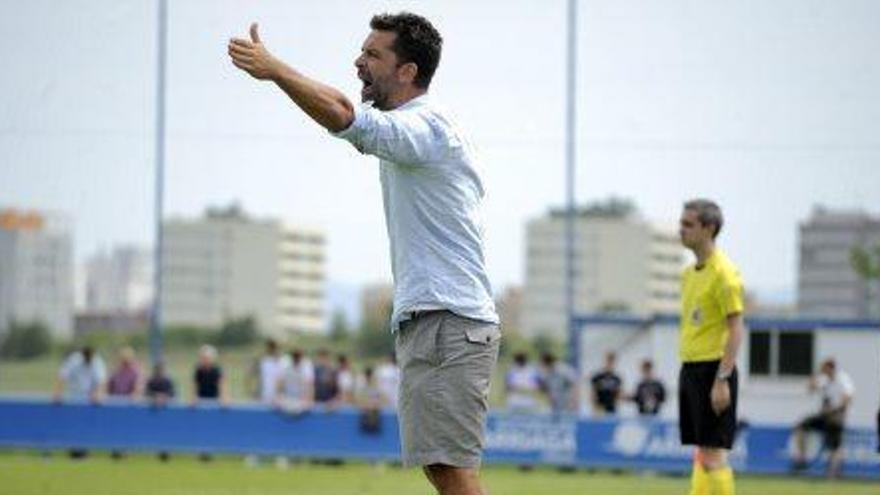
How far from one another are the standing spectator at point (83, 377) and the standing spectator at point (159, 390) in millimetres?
653

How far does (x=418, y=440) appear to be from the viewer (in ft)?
26.1

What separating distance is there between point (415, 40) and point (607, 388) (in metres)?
21.6

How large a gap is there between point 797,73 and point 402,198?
80.8 feet

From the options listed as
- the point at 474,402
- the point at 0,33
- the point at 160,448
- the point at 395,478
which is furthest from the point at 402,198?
Answer: the point at 0,33

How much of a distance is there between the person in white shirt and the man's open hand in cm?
63

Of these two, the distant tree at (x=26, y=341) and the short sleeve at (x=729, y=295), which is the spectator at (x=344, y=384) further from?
the short sleeve at (x=729, y=295)

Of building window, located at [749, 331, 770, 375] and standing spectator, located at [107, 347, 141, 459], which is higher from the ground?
building window, located at [749, 331, 770, 375]

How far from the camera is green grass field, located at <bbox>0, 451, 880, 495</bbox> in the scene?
64.2 ft

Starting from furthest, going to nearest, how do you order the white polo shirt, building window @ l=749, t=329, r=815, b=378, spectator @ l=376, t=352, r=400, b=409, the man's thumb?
building window @ l=749, t=329, r=815, b=378 < spectator @ l=376, t=352, r=400, b=409 < the white polo shirt < the man's thumb

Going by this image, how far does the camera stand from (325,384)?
29781mm

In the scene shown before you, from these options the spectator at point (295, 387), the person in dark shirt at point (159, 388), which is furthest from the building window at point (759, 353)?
the person in dark shirt at point (159, 388)

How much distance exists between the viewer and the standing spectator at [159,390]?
94.0 feet

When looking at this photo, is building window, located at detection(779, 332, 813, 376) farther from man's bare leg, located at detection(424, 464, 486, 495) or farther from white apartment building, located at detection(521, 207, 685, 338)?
man's bare leg, located at detection(424, 464, 486, 495)

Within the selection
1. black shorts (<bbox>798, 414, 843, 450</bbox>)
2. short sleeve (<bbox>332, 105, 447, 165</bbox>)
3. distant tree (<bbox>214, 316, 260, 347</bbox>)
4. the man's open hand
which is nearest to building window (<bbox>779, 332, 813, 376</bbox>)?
black shorts (<bbox>798, 414, 843, 450</bbox>)
